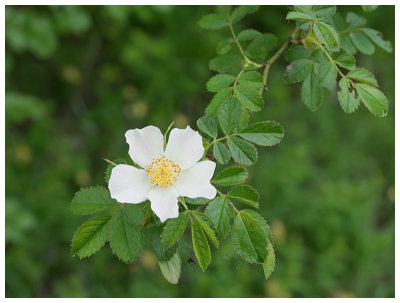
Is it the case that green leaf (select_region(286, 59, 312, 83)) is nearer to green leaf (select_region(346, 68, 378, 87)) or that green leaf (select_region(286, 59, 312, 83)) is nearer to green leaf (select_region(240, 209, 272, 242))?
green leaf (select_region(346, 68, 378, 87))

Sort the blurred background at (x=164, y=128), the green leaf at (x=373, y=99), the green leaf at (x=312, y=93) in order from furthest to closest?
the blurred background at (x=164, y=128), the green leaf at (x=312, y=93), the green leaf at (x=373, y=99)

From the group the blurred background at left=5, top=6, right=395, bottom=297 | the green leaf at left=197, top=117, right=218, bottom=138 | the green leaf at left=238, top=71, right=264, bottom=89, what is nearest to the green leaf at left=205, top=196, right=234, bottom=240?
the green leaf at left=197, top=117, right=218, bottom=138

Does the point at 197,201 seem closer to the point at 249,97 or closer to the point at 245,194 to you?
the point at 245,194

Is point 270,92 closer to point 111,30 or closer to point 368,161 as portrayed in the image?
point 368,161

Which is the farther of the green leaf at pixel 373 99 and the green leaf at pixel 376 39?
the green leaf at pixel 376 39

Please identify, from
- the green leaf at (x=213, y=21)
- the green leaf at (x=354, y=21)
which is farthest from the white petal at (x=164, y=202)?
the green leaf at (x=354, y=21)

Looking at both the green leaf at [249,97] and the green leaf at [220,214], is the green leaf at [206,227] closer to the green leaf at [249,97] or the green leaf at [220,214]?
the green leaf at [220,214]
